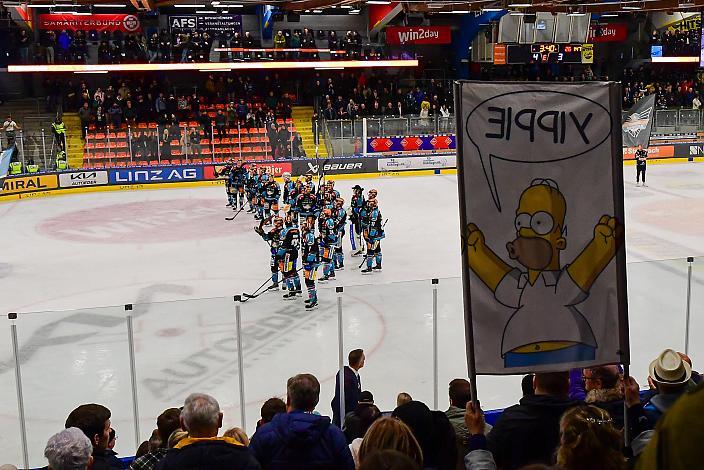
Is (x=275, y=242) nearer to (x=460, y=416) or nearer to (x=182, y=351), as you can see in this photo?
(x=182, y=351)

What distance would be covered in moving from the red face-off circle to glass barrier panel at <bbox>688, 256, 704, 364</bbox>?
1264 cm

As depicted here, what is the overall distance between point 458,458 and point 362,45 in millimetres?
33921

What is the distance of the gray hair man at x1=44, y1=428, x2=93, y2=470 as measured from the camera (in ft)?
11.5

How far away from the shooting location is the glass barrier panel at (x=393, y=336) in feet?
25.5

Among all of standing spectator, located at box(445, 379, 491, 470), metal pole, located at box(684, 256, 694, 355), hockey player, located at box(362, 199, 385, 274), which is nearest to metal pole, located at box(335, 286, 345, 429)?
Answer: standing spectator, located at box(445, 379, 491, 470)

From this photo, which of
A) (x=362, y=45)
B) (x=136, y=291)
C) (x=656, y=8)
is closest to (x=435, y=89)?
(x=362, y=45)

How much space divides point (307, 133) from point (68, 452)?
26777 millimetres

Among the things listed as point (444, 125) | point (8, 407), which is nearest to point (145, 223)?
point (444, 125)

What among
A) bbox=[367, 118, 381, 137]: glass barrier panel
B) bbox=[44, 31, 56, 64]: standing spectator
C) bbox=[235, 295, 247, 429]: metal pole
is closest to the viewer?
bbox=[235, 295, 247, 429]: metal pole

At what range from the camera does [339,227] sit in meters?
15.1

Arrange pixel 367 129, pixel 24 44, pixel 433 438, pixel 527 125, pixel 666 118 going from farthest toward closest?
pixel 24 44 < pixel 666 118 < pixel 367 129 < pixel 527 125 < pixel 433 438

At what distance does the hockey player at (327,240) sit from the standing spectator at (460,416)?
924 centimetres

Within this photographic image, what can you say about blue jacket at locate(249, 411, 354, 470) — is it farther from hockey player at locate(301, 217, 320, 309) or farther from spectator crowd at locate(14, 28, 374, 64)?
spectator crowd at locate(14, 28, 374, 64)

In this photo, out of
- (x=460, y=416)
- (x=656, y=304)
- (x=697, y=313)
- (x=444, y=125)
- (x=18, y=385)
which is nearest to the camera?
(x=460, y=416)
